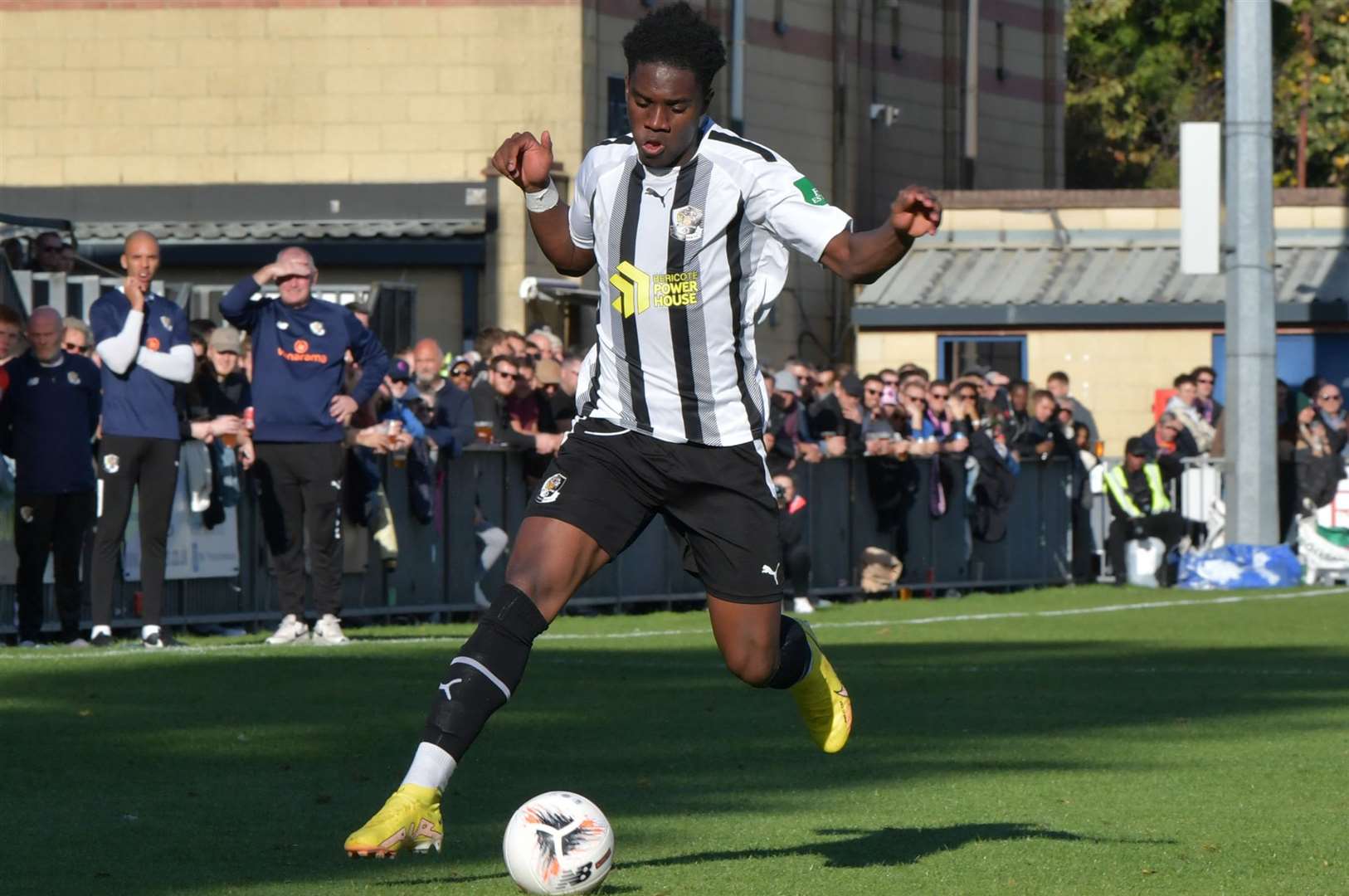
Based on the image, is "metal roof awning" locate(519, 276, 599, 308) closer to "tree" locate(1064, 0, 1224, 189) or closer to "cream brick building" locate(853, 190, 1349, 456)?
"cream brick building" locate(853, 190, 1349, 456)

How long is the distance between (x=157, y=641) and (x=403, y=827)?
8.23m

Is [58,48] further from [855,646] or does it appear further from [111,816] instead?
[111,816]

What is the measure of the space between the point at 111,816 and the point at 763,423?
97.4 inches

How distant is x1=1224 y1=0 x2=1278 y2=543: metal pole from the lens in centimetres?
2489

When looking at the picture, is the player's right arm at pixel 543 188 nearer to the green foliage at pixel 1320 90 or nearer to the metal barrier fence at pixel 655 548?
the metal barrier fence at pixel 655 548

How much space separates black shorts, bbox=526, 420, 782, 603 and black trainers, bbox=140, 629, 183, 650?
7391mm

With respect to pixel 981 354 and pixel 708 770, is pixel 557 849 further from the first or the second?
pixel 981 354

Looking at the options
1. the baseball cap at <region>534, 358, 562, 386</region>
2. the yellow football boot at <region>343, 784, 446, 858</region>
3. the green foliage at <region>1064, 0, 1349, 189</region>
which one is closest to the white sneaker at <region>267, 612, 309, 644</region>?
the baseball cap at <region>534, 358, 562, 386</region>

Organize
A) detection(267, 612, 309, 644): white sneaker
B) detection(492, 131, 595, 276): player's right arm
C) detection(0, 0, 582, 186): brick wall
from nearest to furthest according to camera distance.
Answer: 1. detection(492, 131, 595, 276): player's right arm
2. detection(267, 612, 309, 644): white sneaker
3. detection(0, 0, 582, 186): brick wall

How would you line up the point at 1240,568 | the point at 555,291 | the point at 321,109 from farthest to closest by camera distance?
1. the point at 321,109
2. the point at 555,291
3. the point at 1240,568

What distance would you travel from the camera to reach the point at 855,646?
53.2 ft

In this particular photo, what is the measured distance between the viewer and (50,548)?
14562 millimetres

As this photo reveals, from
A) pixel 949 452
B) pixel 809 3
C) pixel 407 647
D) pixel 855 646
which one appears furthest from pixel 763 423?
pixel 809 3

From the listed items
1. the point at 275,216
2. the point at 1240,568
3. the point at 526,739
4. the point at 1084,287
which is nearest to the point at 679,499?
the point at 526,739
